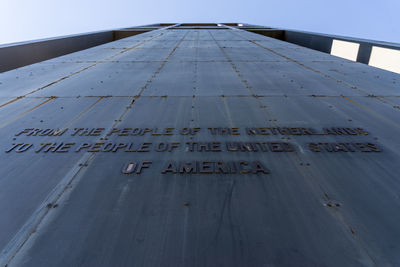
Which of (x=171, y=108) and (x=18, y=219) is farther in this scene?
(x=171, y=108)

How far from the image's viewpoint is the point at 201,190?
2.64 meters

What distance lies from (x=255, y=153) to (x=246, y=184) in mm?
711

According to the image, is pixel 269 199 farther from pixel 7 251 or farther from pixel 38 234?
pixel 7 251

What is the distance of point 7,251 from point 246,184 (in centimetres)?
253

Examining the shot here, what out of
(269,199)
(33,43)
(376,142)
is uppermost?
(33,43)

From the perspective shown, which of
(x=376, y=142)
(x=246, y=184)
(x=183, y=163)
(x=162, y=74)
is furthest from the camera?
(x=162, y=74)

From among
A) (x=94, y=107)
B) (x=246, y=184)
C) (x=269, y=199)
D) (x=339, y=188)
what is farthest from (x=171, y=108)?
(x=339, y=188)

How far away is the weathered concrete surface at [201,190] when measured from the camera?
6.53 ft

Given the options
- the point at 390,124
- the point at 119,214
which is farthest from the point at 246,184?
the point at 390,124

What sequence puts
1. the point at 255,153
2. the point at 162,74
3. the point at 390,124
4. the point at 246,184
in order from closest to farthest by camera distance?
the point at 246,184
the point at 255,153
the point at 390,124
the point at 162,74

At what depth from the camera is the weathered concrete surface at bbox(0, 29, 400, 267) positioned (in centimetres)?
199

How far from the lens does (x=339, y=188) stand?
2662 millimetres

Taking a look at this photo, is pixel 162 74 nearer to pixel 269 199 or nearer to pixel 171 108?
pixel 171 108

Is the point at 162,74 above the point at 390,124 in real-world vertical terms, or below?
above
